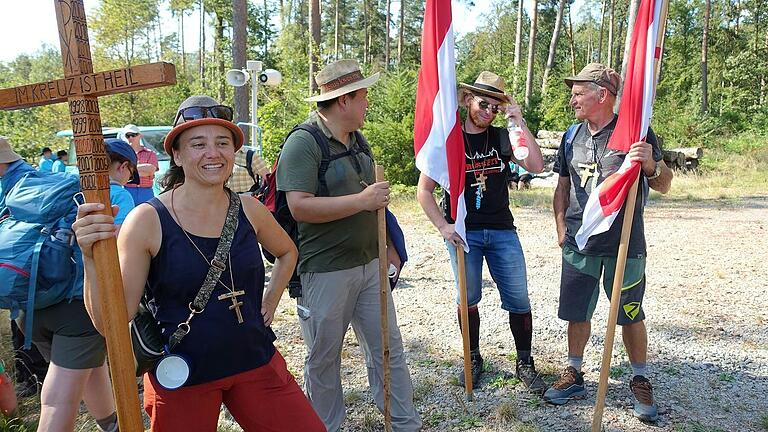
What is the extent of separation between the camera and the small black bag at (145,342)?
1939 millimetres

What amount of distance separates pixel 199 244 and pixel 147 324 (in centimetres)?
33

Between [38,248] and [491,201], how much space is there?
2515 mm

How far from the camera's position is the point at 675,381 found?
3.82 m

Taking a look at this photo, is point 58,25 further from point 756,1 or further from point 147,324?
point 756,1

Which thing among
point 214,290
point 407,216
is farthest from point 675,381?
point 407,216

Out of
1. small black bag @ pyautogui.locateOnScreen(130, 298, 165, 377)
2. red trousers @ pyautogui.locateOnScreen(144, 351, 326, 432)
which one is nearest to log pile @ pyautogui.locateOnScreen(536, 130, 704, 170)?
red trousers @ pyautogui.locateOnScreen(144, 351, 326, 432)

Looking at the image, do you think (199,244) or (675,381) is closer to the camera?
(199,244)

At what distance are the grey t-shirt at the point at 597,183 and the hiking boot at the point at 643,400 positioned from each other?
76 centimetres

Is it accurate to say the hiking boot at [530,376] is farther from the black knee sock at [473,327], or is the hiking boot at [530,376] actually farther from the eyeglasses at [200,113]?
the eyeglasses at [200,113]

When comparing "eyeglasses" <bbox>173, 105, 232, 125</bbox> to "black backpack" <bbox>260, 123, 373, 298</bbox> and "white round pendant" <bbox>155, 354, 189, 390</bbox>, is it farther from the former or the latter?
"white round pendant" <bbox>155, 354, 189, 390</bbox>

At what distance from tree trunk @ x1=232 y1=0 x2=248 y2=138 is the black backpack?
352 inches

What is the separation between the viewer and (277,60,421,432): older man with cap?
273 centimetres

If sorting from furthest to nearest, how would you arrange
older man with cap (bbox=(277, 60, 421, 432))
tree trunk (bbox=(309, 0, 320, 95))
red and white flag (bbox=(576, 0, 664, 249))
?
tree trunk (bbox=(309, 0, 320, 95))
red and white flag (bbox=(576, 0, 664, 249))
older man with cap (bbox=(277, 60, 421, 432))

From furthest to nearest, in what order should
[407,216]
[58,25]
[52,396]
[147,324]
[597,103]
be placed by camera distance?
[407,216], [597,103], [52,396], [147,324], [58,25]
